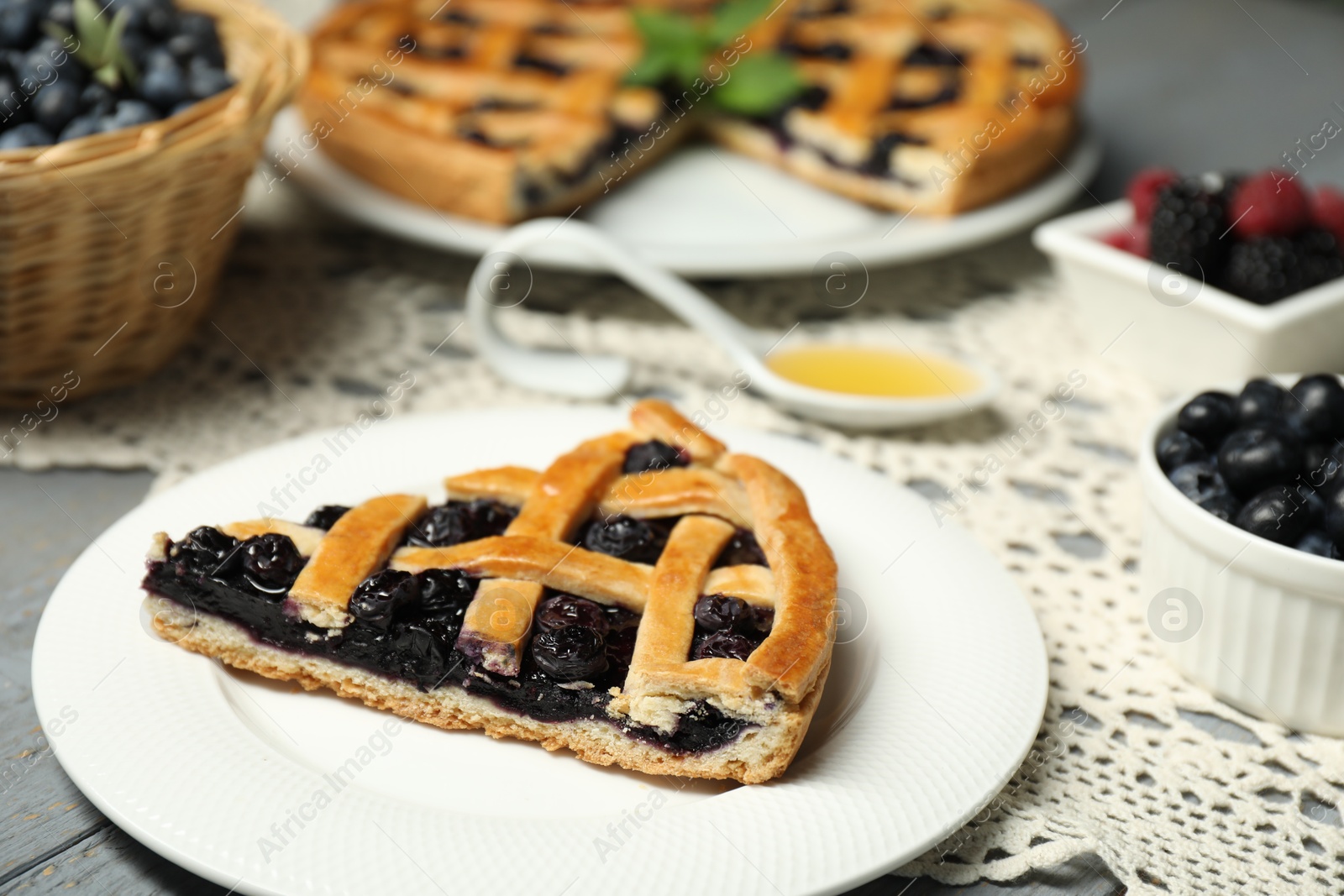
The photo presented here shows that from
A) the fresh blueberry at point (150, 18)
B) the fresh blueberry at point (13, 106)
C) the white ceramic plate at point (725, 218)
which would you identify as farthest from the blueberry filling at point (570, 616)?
the fresh blueberry at point (150, 18)

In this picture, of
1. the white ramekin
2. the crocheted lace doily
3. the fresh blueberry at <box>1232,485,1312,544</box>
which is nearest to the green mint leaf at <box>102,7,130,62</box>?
the crocheted lace doily

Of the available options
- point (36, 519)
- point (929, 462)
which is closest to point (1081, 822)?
point (929, 462)

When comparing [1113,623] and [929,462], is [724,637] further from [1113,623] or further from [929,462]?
[929,462]

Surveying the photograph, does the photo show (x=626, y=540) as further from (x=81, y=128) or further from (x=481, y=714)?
(x=81, y=128)

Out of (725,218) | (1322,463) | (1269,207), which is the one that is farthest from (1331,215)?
(725,218)

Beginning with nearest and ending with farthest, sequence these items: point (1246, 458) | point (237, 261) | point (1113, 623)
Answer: point (1246, 458) < point (1113, 623) < point (237, 261)

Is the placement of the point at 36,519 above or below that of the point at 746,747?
below

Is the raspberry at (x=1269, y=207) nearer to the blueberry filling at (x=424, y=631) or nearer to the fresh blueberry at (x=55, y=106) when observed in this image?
the blueberry filling at (x=424, y=631)

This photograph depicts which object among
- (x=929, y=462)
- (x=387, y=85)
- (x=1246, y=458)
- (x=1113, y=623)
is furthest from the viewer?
(x=387, y=85)
